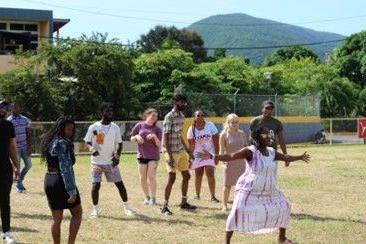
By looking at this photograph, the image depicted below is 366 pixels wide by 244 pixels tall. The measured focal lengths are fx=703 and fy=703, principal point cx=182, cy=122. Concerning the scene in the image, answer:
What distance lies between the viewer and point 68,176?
7898 mm

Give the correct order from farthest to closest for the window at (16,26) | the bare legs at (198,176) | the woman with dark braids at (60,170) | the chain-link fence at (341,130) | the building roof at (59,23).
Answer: the building roof at (59,23), the window at (16,26), the chain-link fence at (341,130), the bare legs at (198,176), the woman with dark braids at (60,170)

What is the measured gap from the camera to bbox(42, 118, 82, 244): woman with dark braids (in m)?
7.93

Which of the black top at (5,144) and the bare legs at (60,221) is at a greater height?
the black top at (5,144)

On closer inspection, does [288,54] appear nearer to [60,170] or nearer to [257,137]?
[257,137]

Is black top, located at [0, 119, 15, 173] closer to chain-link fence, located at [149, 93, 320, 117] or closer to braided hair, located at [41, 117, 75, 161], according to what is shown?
braided hair, located at [41, 117, 75, 161]

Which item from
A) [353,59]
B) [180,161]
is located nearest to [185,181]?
[180,161]

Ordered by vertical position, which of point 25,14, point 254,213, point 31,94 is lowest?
point 254,213

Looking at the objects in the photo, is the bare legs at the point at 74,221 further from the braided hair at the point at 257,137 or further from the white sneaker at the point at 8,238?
the braided hair at the point at 257,137

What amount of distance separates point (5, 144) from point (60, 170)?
5.33ft

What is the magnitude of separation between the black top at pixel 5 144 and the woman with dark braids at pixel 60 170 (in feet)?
4.01

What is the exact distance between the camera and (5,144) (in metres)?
9.24

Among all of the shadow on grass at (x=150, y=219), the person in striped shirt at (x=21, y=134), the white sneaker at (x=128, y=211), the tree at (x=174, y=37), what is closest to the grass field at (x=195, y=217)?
the shadow on grass at (x=150, y=219)

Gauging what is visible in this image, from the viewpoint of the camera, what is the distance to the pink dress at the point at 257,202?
8359 mm

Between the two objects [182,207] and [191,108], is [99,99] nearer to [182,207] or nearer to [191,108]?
[191,108]
